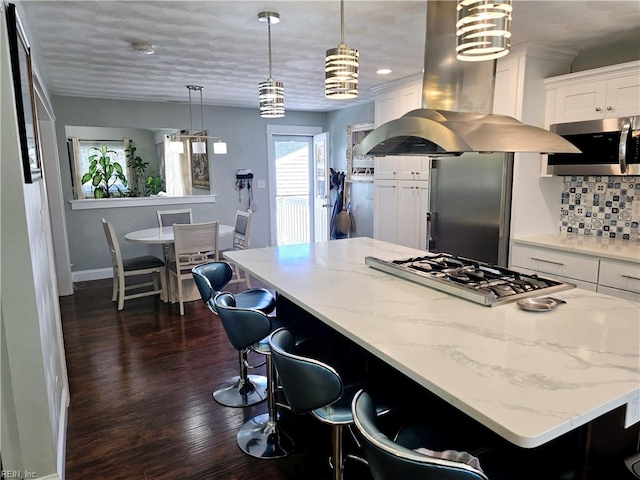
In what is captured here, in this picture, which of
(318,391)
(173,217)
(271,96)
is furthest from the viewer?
(173,217)

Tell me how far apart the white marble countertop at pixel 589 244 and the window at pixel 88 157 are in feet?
16.5

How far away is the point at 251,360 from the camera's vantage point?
3166 mm

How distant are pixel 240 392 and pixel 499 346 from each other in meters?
1.86

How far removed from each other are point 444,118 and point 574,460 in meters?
1.33

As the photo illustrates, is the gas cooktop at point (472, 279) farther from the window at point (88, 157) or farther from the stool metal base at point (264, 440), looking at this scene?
the window at point (88, 157)

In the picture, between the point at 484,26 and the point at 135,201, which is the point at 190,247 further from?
the point at 484,26

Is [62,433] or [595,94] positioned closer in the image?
[62,433]

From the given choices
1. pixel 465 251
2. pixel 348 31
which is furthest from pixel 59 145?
pixel 465 251

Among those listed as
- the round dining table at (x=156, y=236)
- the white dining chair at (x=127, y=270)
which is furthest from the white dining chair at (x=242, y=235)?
the white dining chair at (x=127, y=270)

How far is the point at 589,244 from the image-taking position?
295 cm

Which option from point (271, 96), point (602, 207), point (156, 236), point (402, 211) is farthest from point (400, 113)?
point (156, 236)

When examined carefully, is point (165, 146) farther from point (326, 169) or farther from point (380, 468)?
point (380, 468)

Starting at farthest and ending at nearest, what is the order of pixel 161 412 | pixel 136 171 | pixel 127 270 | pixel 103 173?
1. pixel 136 171
2. pixel 103 173
3. pixel 127 270
4. pixel 161 412

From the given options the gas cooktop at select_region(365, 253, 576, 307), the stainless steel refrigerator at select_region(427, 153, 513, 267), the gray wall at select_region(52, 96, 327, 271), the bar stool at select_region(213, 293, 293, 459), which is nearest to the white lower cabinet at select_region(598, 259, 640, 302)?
the stainless steel refrigerator at select_region(427, 153, 513, 267)
